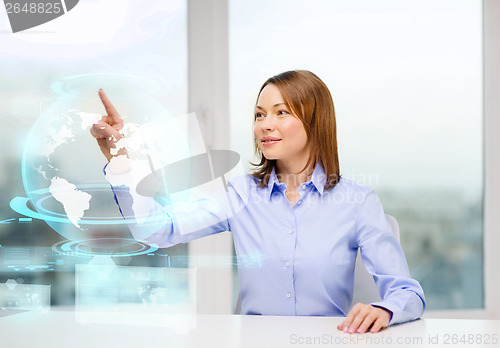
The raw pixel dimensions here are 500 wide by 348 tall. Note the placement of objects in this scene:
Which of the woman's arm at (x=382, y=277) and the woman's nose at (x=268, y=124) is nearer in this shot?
the woman's arm at (x=382, y=277)

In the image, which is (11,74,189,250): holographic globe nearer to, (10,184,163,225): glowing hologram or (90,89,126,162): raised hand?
(10,184,163,225): glowing hologram

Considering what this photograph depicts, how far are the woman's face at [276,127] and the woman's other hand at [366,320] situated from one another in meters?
0.56

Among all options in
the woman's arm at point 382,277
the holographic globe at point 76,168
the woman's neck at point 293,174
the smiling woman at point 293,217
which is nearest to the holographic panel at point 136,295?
the holographic globe at point 76,168

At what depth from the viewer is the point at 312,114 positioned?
1.41m

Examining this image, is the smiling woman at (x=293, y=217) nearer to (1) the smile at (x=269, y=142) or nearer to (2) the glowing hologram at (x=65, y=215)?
(1) the smile at (x=269, y=142)

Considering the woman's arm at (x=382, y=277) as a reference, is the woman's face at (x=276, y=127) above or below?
above

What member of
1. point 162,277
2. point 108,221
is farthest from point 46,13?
point 162,277

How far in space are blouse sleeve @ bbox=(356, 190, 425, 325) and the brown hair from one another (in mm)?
144

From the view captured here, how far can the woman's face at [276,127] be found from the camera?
1.38 meters

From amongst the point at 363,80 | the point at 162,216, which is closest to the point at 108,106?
the point at 162,216

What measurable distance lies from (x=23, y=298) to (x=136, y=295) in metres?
0.52

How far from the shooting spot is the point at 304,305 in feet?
4.19

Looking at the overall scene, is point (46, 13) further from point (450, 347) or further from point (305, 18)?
point (450, 347)

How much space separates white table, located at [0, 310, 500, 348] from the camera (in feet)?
2.78
